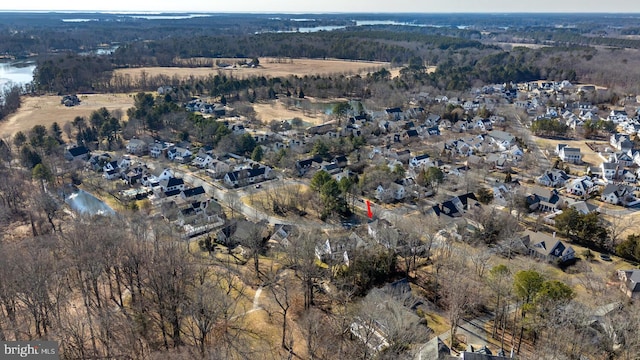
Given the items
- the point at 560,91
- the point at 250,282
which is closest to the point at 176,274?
the point at 250,282

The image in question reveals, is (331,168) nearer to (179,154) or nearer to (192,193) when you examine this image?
(192,193)

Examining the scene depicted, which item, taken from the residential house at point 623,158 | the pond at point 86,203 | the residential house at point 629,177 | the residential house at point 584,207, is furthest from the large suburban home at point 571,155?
the pond at point 86,203

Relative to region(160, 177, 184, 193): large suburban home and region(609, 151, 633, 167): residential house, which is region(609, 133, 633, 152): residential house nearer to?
region(609, 151, 633, 167): residential house

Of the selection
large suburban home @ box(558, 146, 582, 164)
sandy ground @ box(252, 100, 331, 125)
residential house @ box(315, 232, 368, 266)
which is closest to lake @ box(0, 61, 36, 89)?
sandy ground @ box(252, 100, 331, 125)

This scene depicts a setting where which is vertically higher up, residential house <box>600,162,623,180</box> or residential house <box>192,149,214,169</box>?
residential house <box>600,162,623,180</box>

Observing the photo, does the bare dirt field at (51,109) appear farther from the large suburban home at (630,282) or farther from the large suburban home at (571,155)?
the large suburban home at (630,282)
